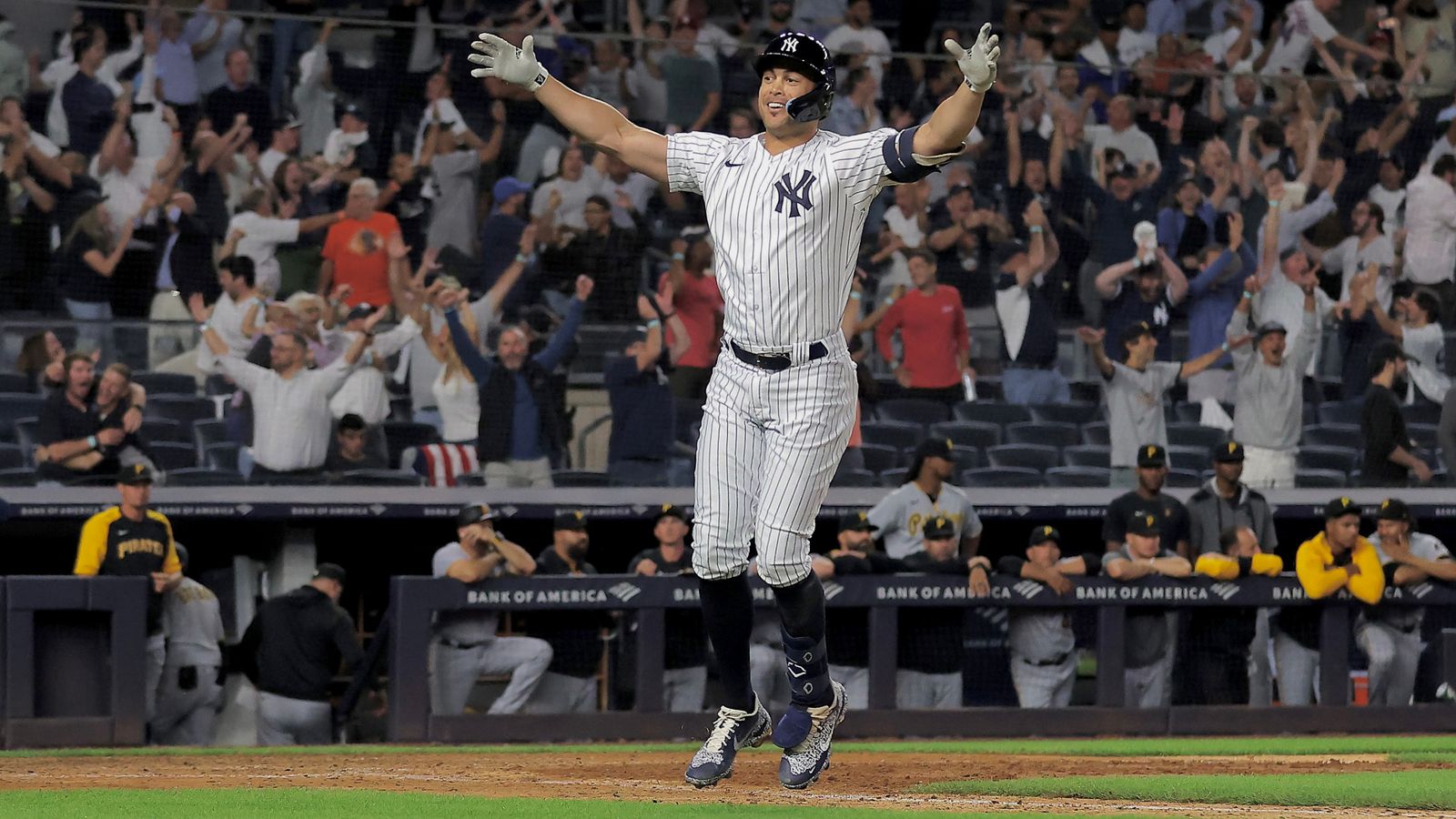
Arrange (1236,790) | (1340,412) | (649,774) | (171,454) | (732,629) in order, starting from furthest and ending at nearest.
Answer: (1340,412) < (171,454) < (649,774) < (1236,790) < (732,629)

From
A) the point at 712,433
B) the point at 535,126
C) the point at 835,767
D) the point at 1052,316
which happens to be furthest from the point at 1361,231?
the point at 712,433

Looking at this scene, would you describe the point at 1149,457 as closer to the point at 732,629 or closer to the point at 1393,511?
the point at 1393,511

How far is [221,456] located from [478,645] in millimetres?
2016

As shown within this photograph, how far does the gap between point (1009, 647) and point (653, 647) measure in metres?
1.69

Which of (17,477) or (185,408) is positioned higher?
(185,408)

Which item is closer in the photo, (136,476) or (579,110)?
(579,110)

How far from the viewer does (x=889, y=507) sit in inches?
392

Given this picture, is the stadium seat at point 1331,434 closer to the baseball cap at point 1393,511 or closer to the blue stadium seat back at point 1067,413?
the blue stadium seat back at point 1067,413

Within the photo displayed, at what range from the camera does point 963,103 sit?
16.3ft

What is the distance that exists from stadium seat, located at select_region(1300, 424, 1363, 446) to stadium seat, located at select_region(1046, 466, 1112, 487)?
1203 mm

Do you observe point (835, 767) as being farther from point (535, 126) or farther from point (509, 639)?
point (535, 126)

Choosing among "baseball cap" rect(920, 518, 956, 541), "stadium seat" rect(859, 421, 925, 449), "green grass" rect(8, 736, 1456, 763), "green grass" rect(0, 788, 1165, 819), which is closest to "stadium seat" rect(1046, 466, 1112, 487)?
"stadium seat" rect(859, 421, 925, 449)

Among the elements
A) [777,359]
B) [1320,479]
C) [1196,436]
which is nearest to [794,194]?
[777,359]

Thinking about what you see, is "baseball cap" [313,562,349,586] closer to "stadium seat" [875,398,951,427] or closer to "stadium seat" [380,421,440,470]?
"stadium seat" [380,421,440,470]
